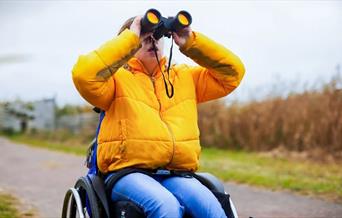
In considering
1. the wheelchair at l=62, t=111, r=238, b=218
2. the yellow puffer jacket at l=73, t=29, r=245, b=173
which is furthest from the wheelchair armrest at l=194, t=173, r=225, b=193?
the yellow puffer jacket at l=73, t=29, r=245, b=173

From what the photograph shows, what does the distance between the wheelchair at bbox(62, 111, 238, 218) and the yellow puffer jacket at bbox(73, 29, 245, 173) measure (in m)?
0.06

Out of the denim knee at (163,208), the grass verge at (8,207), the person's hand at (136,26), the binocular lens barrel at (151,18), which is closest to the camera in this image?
the denim knee at (163,208)

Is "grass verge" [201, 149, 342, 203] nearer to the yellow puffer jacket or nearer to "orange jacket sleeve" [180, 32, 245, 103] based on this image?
"orange jacket sleeve" [180, 32, 245, 103]

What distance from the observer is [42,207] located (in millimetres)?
5797

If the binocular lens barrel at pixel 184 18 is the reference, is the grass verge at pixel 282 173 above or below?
below

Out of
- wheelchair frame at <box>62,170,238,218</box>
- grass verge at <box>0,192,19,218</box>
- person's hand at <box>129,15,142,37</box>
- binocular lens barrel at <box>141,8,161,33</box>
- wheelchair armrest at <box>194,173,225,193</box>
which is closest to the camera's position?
wheelchair frame at <box>62,170,238,218</box>

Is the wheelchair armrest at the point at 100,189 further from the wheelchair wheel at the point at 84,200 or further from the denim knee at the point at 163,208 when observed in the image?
Result: the denim knee at the point at 163,208

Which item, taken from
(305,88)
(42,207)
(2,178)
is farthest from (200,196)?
(305,88)

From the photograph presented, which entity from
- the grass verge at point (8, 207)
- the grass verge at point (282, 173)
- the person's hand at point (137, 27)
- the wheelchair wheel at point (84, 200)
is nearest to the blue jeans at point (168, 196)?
the wheelchair wheel at point (84, 200)

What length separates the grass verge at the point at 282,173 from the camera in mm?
6301

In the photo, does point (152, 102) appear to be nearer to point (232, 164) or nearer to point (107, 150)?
point (107, 150)

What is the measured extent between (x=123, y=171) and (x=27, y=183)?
17.5 ft

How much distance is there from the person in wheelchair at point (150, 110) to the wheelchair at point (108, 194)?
0.10 feet

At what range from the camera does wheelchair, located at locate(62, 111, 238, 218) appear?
8.98 feet
